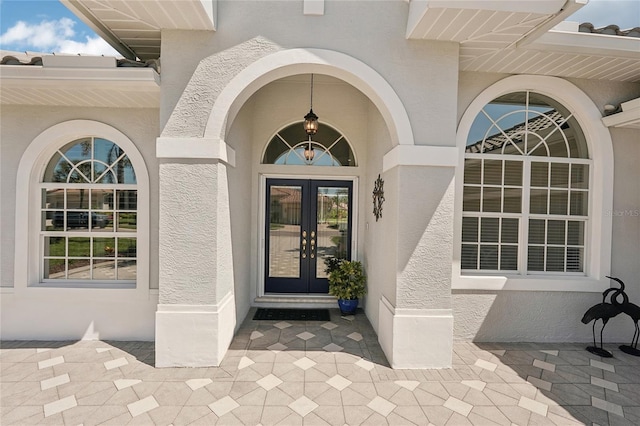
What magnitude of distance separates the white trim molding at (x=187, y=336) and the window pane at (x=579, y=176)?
6.34 metres

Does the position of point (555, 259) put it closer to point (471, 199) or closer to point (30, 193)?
point (471, 199)

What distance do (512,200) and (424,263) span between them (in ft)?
7.80

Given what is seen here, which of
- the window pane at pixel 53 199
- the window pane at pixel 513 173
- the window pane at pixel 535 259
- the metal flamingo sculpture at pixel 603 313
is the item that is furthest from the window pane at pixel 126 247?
the metal flamingo sculpture at pixel 603 313

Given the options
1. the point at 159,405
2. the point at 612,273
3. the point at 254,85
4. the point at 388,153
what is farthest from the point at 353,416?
the point at 612,273

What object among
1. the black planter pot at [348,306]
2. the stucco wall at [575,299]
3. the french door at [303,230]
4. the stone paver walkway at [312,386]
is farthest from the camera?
the french door at [303,230]

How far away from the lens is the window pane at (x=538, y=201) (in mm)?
5336

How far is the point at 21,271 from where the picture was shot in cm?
500

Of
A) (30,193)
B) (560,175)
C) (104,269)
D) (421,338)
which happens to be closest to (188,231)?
(104,269)

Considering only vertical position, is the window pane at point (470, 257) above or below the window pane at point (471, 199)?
below

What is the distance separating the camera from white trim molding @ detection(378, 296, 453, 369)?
420cm

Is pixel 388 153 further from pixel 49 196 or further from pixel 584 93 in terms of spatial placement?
pixel 49 196

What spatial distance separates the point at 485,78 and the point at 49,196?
7693mm

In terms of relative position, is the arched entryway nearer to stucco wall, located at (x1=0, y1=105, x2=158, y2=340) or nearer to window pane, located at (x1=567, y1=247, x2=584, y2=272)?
stucco wall, located at (x1=0, y1=105, x2=158, y2=340)

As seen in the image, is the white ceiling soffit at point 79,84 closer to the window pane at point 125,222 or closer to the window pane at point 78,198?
the window pane at point 78,198
